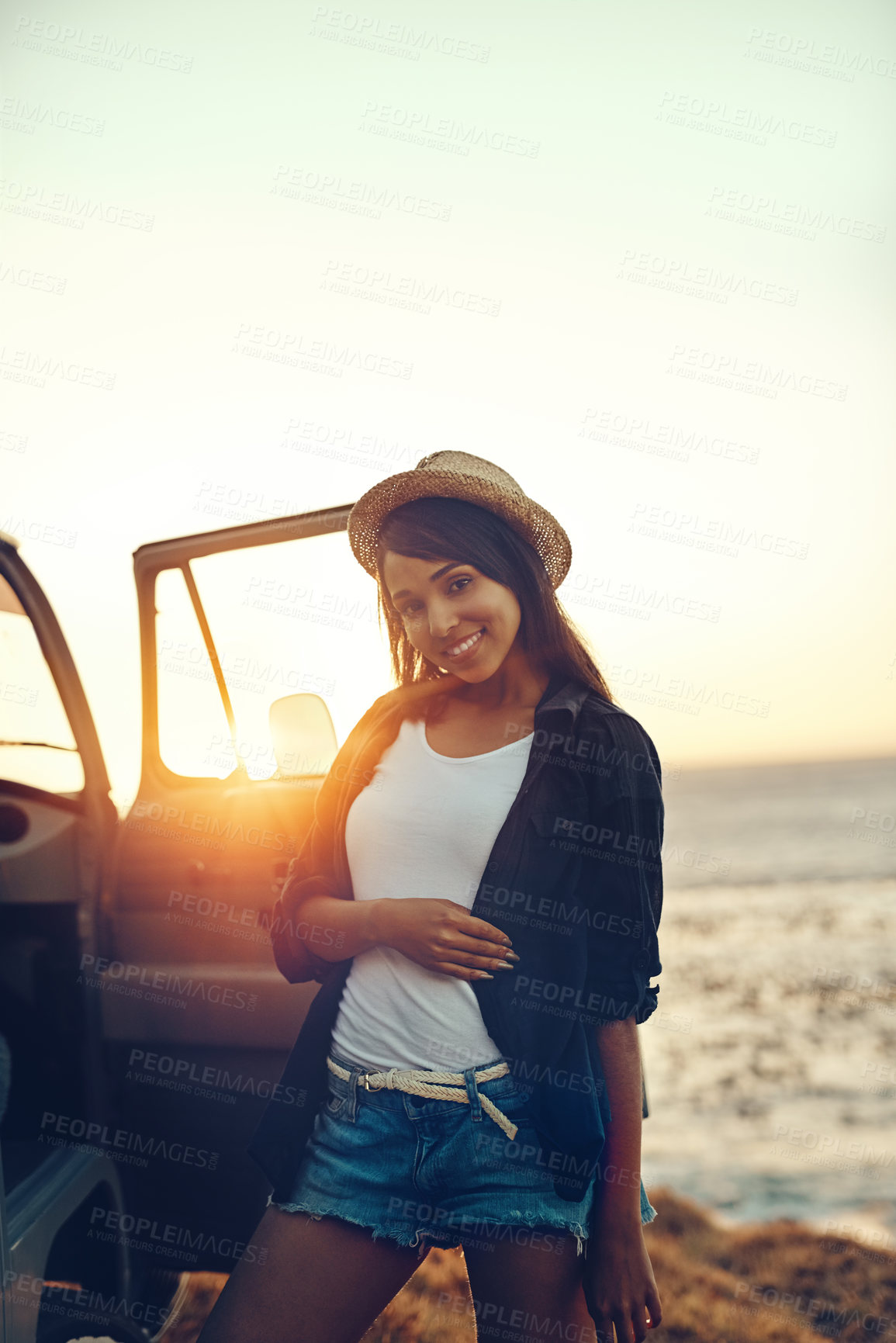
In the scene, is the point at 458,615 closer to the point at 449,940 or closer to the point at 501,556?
the point at 501,556

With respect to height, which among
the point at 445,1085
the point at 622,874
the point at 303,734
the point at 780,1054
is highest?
the point at 303,734

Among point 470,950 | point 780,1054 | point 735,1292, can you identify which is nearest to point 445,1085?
point 470,950

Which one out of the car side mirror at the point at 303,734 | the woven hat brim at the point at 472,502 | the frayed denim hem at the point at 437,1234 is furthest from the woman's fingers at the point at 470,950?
the car side mirror at the point at 303,734

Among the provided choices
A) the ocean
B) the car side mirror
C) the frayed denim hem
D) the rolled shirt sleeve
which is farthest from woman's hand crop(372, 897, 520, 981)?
the ocean

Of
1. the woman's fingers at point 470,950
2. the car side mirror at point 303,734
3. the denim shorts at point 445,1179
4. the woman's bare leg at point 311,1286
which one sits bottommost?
the woman's bare leg at point 311,1286

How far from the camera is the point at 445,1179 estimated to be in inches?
49.1

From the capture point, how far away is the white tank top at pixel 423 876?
1286 millimetres

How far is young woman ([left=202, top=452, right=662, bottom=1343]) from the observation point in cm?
123

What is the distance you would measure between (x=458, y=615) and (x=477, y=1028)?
0.68 meters

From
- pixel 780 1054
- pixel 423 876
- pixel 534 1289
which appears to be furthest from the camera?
pixel 780 1054

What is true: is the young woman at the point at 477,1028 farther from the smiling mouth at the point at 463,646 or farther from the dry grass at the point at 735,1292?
the dry grass at the point at 735,1292

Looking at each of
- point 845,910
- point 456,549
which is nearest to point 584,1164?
point 456,549

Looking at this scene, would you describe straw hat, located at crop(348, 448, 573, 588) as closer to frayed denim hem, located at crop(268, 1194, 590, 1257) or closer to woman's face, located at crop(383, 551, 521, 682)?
woman's face, located at crop(383, 551, 521, 682)

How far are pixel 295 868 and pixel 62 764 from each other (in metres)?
1.19
